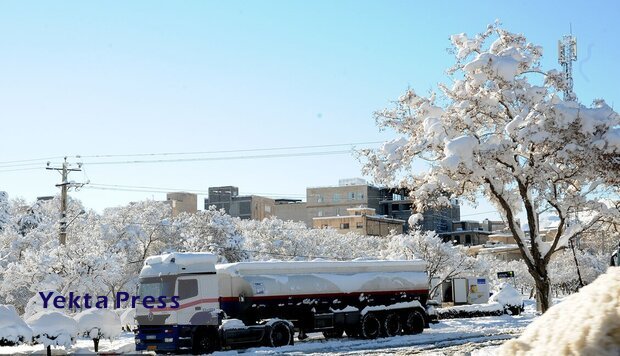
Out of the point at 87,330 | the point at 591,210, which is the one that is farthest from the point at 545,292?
the point at 87,330

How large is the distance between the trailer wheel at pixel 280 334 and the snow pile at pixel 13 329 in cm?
930

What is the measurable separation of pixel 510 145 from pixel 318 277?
10.2m

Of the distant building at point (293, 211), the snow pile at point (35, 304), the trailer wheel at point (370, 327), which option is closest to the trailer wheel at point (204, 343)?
the trailer wheel at point (370, 327)

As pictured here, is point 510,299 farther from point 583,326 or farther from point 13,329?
point 583,326

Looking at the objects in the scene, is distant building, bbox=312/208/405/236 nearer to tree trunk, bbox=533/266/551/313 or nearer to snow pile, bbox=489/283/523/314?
snow pile, bbox=489/283/523/314

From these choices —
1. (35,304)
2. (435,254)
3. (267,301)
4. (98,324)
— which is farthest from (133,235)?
(98,324)

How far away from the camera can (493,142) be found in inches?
1196

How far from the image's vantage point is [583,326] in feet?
8.97

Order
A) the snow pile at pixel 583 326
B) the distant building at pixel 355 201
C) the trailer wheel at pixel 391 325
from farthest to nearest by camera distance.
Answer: the distant building at pixel 355 201 < the trailer wheel at pixel 391 325 < the snow pile at pixel 583 326

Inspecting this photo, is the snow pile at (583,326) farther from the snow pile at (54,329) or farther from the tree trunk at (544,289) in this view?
the tree trunk at (544,289)

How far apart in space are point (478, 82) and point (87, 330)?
18862 millimetres

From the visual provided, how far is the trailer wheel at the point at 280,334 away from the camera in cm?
3073

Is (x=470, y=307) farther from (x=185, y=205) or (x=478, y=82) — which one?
(x=185, y=205)

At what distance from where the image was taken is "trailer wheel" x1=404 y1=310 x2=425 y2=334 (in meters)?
35.9
